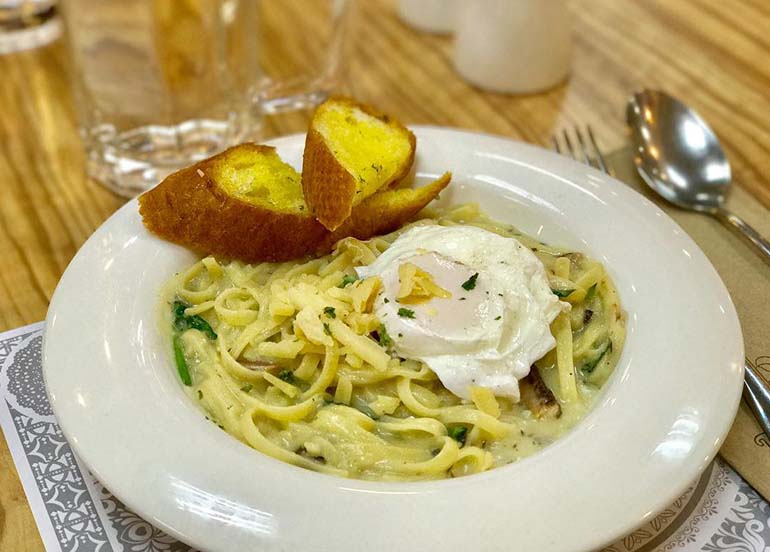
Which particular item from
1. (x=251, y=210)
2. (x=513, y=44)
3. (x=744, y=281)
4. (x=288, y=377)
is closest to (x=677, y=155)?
(x=744, y=281)

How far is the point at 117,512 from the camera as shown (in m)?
1.83

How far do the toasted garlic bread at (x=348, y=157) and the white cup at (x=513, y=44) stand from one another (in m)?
1.15

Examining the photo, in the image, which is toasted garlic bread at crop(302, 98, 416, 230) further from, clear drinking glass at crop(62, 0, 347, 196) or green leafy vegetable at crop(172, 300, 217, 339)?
clear drinking glass at crop(62, 0, 347, 196)

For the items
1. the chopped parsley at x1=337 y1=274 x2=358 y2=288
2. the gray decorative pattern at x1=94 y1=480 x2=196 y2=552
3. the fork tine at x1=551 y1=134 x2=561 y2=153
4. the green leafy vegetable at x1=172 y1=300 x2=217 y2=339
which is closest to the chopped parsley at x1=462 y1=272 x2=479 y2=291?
the chopped parsley at x1=337 y1=274 x2=358 y2=288

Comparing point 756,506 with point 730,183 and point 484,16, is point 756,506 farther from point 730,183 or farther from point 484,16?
point 484,16

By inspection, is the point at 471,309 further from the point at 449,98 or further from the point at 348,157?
the point at 449,98

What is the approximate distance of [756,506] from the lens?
74.4 inches

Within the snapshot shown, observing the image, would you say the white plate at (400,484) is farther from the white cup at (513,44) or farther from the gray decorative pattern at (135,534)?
the white cup at (513,44)

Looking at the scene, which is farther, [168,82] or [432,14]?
[432,14]

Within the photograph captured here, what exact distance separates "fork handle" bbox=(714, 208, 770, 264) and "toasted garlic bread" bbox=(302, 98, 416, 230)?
1.04 metres

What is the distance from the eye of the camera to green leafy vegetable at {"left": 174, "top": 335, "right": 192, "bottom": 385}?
1964 mm

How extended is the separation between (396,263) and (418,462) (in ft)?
1.76

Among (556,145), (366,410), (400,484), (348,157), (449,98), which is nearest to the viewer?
(400,484)

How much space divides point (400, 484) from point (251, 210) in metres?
0.89
